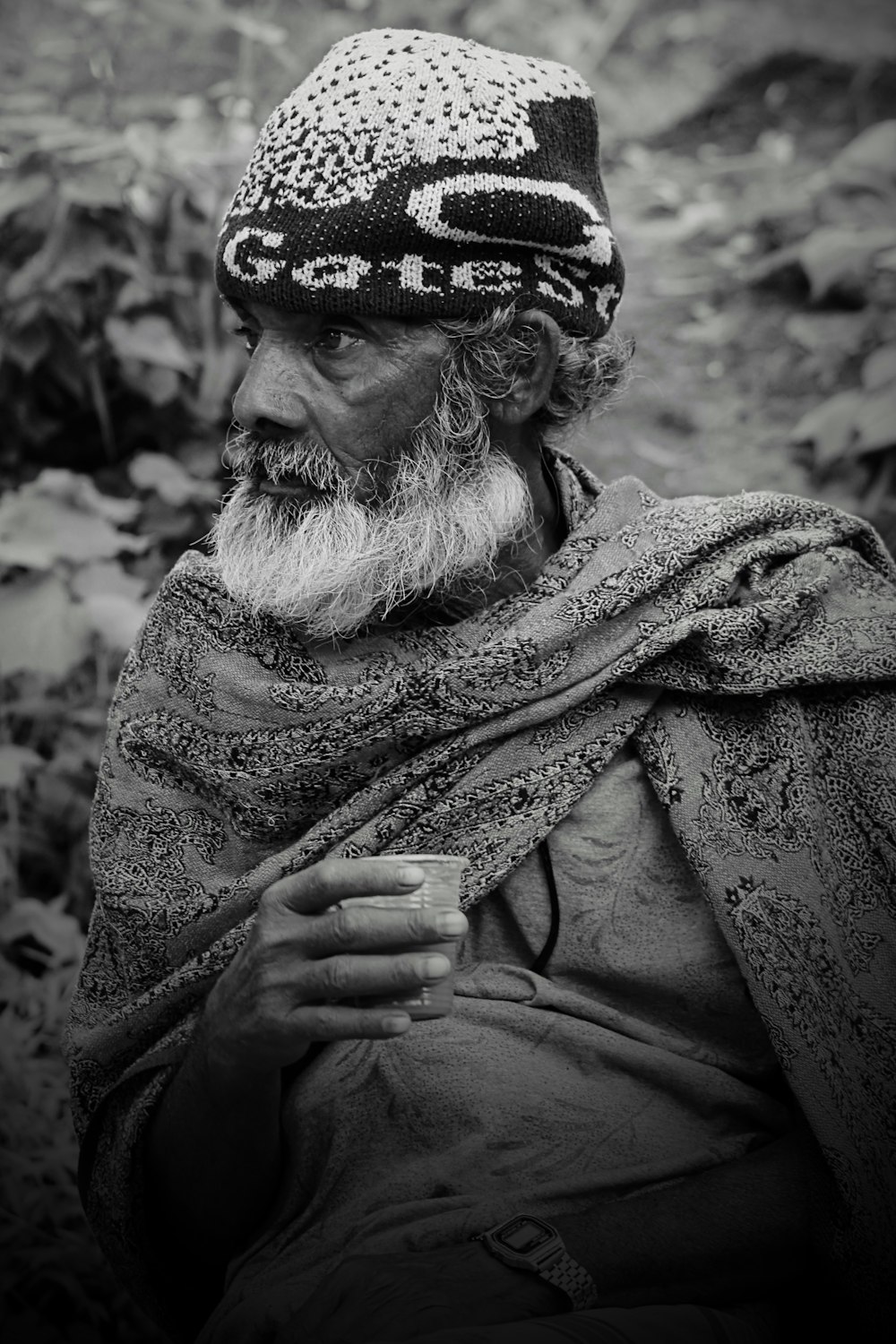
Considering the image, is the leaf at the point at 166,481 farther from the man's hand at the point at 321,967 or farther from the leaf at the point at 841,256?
the man's hand at the point at 321,967

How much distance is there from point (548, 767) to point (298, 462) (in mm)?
663

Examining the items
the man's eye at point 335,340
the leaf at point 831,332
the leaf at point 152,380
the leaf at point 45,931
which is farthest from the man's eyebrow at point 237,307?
the leaf at point 831,332

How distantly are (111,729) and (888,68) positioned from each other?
669cm

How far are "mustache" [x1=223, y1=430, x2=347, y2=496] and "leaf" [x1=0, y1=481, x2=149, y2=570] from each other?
173cm

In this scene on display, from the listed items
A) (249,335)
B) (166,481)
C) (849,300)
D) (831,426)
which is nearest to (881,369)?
(831,426)

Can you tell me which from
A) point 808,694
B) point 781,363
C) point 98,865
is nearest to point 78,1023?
point 98,865

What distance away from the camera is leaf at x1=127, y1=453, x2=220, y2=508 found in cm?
466

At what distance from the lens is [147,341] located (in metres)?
4.76

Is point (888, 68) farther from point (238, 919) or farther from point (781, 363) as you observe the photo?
point (238, 919)

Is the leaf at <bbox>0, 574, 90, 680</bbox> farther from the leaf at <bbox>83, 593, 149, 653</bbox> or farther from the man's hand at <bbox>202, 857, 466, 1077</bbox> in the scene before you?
the man's hand at <bbox>202, 857, 466, 1077</bbox>

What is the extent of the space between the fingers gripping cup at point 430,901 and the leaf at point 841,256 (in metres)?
4.20

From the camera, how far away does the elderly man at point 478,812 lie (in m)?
1.97

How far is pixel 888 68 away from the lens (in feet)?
23.6

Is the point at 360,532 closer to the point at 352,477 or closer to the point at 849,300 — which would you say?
the point at 352,477
